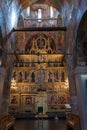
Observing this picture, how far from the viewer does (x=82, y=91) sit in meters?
10.2

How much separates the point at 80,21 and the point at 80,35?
940 millimetres

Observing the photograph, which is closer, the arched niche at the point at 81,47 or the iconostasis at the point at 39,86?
the arched niche at the point at 81,47

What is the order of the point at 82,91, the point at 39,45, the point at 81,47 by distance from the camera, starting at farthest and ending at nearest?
1. the point at 39,45
2. the point at 81,47
3. the point at 82,91

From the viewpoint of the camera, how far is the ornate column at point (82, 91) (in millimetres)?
9812

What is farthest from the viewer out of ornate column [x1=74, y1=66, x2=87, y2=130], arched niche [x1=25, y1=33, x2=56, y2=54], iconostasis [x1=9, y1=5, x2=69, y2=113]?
arched niche [x1=25, y1=33, x2=56, y2=54]

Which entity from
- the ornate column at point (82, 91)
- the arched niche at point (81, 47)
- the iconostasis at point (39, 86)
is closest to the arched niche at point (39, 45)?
the iconostasis at point (39, 86)

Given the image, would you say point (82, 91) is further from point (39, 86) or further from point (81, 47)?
Result: point (39, 86)

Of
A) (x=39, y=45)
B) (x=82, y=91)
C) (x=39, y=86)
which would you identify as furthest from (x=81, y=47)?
(x=39, y=45)

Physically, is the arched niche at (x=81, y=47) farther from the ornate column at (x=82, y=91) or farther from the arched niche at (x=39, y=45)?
the arched niche at (x=39, y=45)

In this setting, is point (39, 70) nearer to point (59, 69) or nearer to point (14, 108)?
point (59, 69)

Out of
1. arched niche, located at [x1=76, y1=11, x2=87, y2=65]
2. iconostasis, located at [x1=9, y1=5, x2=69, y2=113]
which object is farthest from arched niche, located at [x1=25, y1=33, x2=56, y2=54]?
arched niche, located at [x1=76, y1=11, x2=87, y2=65]

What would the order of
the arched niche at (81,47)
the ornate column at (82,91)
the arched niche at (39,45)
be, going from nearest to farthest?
1. the ornate column at (82,91)
2. the arched niche at (81,47)
3. the arched niche at (39,45)

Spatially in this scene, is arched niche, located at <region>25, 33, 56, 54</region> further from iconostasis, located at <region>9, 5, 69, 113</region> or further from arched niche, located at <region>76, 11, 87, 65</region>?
arched niche, located at <region>76, 11, 87, 65</region>

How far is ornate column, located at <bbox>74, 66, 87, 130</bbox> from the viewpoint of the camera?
9.81m
